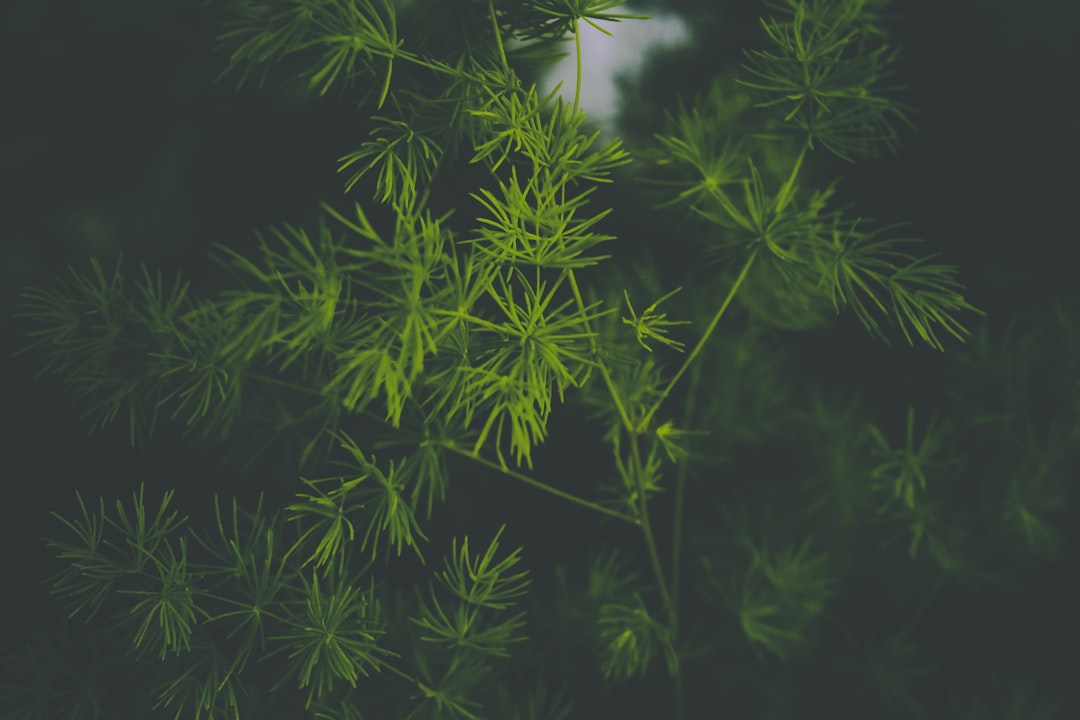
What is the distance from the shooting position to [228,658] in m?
0.54

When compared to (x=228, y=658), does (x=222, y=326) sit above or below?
above

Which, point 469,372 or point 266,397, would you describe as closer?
point 469,372

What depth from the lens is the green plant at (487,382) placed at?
44cm

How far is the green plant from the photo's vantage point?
44cm

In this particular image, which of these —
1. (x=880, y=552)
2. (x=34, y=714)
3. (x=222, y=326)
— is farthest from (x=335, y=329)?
(x=880, y=552)

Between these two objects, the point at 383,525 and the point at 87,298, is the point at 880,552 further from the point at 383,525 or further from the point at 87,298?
the point at 87,298

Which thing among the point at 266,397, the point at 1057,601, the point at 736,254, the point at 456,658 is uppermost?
the point at 736,254

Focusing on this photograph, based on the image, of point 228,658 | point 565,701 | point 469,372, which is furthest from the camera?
point 565,701

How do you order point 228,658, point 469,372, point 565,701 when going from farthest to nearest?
1. point 565,701
2. point 228,658
3. point 469,372

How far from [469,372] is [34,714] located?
1.23 feet

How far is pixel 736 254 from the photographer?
22.2 inches

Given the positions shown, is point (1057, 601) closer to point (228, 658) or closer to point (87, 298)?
point (228, 658)

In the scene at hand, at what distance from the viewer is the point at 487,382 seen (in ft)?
1.45

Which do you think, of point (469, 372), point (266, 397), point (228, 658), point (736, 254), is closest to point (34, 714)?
point (228, 658)
